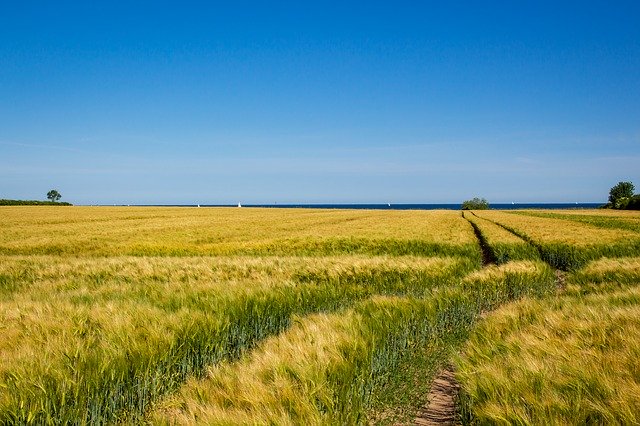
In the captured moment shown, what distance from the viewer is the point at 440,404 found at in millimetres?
3809

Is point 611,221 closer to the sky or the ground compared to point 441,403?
closer to the sky

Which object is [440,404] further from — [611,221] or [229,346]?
[611,221]

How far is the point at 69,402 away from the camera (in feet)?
10.2

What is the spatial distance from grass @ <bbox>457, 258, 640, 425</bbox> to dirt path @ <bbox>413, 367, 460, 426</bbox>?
0.90 feet

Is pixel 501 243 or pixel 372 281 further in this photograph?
pixel 501 243

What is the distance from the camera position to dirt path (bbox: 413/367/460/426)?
3.44 metres

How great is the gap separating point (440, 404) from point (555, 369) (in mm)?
1045

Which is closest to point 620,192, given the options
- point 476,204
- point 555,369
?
point 476,204

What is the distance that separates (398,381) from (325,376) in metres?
0.99

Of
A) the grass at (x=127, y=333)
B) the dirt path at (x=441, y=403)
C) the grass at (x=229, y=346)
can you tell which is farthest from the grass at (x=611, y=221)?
the dirt path at (x=441, y=403)

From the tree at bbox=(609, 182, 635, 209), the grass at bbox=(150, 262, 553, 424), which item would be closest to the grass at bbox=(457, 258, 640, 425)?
the grass at bbox=(150, 262, 553, 424)

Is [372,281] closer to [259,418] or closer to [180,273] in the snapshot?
[180,273]

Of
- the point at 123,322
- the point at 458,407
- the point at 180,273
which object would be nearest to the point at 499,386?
the point at 458,407

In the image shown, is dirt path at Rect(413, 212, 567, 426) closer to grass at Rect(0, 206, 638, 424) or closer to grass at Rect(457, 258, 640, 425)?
grass at Rect(0, 206, 638, 424)
